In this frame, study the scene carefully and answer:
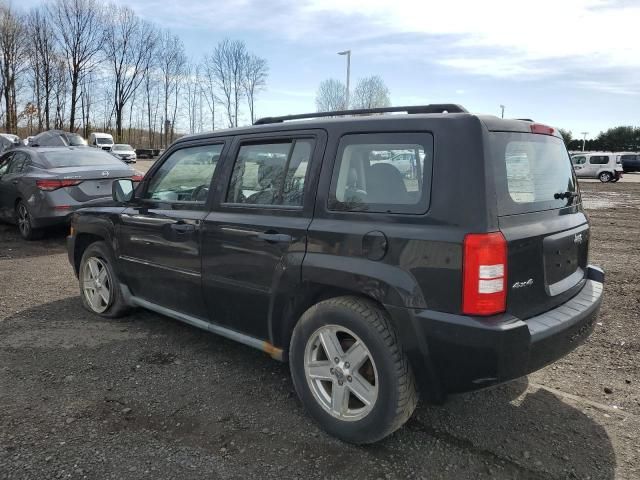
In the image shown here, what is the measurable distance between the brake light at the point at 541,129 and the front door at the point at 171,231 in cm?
209

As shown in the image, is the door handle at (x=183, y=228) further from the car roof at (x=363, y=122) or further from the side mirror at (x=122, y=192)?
the side mirror at (x=122, y=192)

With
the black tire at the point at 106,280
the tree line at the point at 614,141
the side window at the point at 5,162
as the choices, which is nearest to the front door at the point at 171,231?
the black tire at the point at 106,280

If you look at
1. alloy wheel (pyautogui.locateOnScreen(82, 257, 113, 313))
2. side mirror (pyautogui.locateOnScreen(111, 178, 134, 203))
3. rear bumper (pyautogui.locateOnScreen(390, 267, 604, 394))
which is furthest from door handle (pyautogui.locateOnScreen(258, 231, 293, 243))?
Result: alloy wheel (pyautogui.locateOnScreen(82, 257, 113, 313))

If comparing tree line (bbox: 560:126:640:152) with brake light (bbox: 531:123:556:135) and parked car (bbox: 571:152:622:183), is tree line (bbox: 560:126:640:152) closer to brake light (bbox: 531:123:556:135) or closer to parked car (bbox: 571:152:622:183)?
parked car (bbox: 571:152:622:183)

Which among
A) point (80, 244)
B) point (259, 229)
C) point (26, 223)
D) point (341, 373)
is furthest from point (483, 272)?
point (26, 223)

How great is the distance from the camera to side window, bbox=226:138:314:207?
3.14 meters

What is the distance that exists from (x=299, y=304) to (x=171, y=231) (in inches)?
53.9

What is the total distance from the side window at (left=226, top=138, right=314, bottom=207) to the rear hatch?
3.78 ft

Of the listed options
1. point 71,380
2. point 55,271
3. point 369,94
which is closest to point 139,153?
point 369,94

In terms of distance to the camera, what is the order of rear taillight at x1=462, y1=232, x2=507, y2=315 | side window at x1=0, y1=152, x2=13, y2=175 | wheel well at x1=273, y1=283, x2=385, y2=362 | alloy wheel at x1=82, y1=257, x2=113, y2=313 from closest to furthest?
rear taillight at x1=462, y1=232, x2=507, y2=315
wheel well at x1=273, y1=283, x2=385, y2=362
alloy wheel at x1=82, y1=257, x2=113, y2=313
side window at x1=0, y1=152, x2=13, y2=175

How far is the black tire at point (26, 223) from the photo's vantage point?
8453mm

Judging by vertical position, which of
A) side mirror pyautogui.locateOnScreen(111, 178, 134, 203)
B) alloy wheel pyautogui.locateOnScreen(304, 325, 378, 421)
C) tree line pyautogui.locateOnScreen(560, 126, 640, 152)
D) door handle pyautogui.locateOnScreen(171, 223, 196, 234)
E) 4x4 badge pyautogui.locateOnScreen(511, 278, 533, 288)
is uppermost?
tree line pyautogui.locateOnScreen(560, 126, 640, 152)

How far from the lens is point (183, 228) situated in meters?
3.75

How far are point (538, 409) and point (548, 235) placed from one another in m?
1.20
